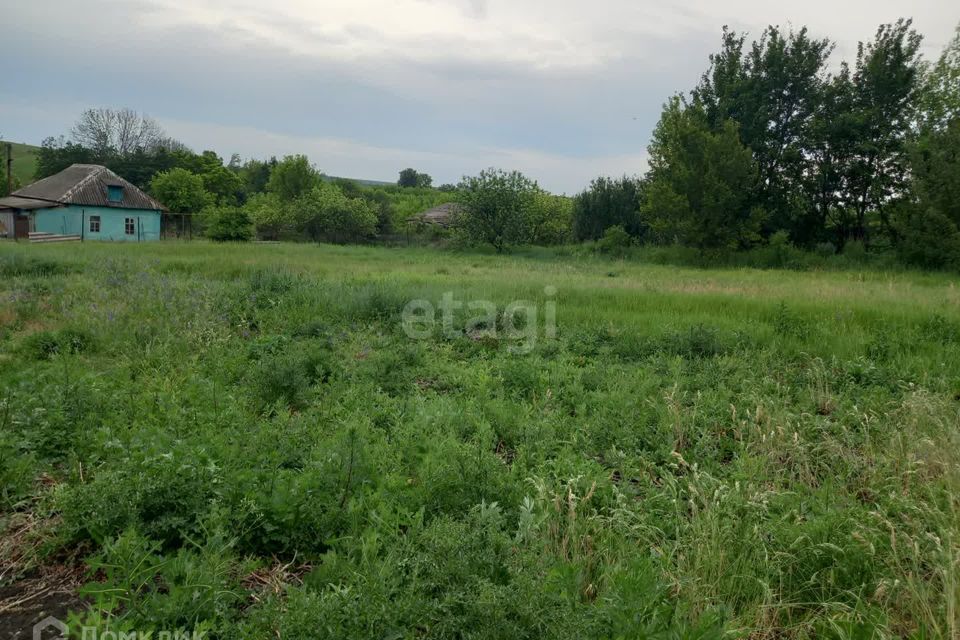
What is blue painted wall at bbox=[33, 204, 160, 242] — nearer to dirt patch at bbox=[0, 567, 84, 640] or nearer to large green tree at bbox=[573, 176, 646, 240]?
Answer: large green tree at bbox=[573, 176, 646, 240]

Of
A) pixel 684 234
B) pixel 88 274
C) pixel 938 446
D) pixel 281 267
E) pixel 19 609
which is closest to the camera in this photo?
pixel 19 609

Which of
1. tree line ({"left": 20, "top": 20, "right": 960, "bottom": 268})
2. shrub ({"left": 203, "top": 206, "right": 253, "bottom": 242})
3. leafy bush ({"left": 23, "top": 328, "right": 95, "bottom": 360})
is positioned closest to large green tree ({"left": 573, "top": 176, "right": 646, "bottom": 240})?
tree line ({"left": 20, "top": 20, "right": 960, "bottom": 268})

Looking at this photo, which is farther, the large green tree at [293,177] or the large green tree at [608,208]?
the large green tree at [293,177]

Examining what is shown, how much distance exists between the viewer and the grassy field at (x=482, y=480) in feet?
7.32

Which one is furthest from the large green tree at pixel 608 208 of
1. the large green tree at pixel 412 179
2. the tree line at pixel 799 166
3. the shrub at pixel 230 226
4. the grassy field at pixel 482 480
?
the large green tree at pixel 412 179

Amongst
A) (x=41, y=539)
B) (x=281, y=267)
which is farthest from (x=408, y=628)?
(x=281, y=267)

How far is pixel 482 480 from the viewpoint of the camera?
10.7 ft

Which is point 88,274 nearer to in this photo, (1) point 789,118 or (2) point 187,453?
(2) point 187,453

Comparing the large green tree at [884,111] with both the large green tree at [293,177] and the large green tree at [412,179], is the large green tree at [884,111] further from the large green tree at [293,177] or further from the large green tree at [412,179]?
the large green tree at [412,179]

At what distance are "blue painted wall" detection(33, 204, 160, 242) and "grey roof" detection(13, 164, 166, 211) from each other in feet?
1.73

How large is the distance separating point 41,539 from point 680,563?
323 centimetres

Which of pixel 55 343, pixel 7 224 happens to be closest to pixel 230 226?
pixel 7 224

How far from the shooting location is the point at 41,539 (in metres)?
2.71

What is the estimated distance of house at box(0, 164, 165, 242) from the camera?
119ft
